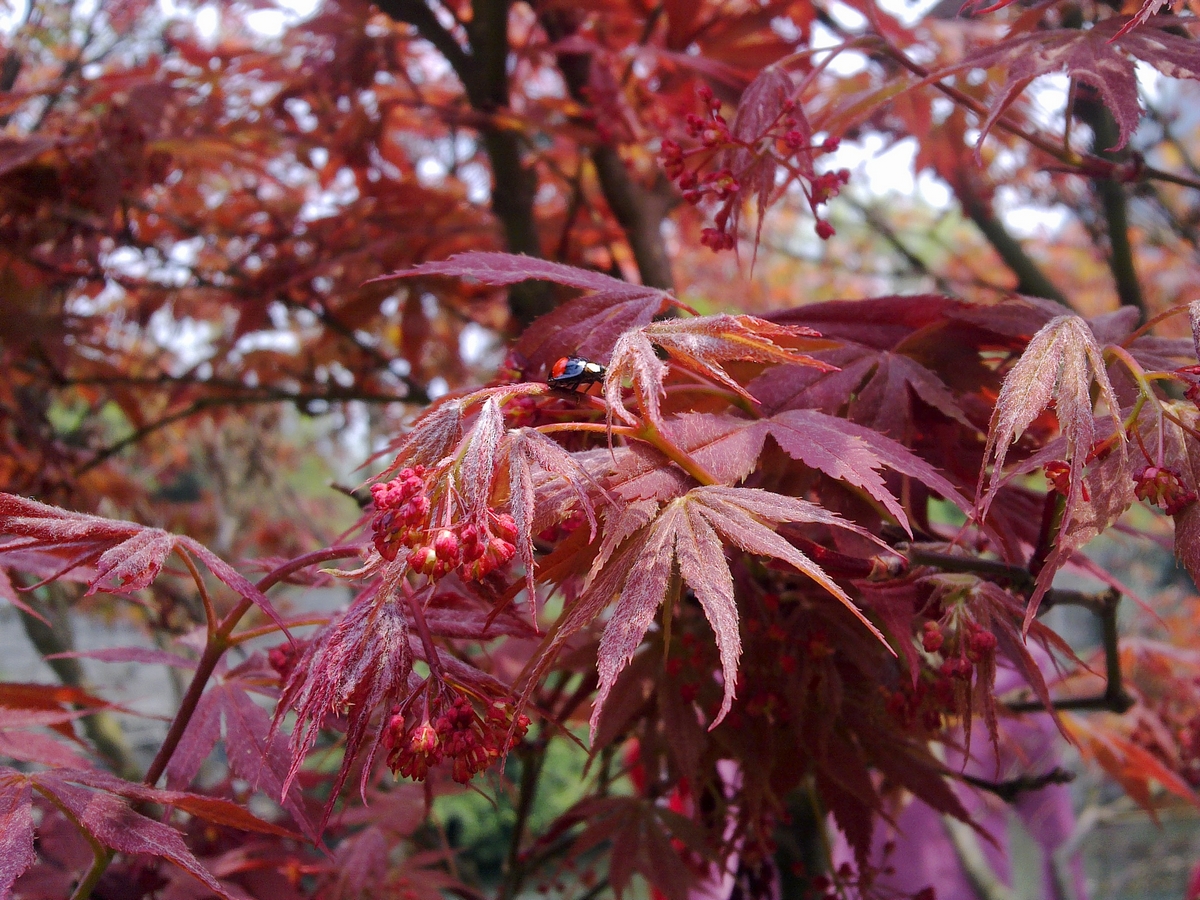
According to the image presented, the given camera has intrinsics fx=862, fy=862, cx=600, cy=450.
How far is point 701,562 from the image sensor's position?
50 cm

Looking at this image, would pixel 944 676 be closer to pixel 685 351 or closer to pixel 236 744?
pixel 685 351

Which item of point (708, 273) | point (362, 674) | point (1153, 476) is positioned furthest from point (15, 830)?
point (708, 273)

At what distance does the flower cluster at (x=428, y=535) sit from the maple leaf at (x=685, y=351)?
10cm

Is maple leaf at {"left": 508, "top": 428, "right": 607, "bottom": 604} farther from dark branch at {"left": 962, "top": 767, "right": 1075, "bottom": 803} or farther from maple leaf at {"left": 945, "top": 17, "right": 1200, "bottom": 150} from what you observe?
dark branch at {"left": 962, "top": 767, "right": 1075, "bottom": 803}

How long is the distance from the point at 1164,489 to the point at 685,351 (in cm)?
29

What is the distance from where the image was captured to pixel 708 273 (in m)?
3.72

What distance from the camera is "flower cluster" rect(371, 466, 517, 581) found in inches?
18.3

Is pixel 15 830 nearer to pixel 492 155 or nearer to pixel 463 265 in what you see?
pixel 463 265

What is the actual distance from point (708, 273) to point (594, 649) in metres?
3.03

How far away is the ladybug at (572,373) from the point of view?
1.98 ft

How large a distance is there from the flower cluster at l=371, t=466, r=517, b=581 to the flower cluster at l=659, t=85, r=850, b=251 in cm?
39

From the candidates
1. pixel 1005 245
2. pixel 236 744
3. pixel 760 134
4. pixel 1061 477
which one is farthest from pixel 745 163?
pixel 1005 245

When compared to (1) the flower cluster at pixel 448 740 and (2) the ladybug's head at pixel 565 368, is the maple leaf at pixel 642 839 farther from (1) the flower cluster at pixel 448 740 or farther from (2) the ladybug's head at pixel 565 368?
(2) the ladybug's head at pixel 565 368

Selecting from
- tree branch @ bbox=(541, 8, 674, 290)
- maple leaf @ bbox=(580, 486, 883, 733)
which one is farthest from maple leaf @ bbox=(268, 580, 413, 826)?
tree branch @ bbox=(541, 8, 674, 290)
